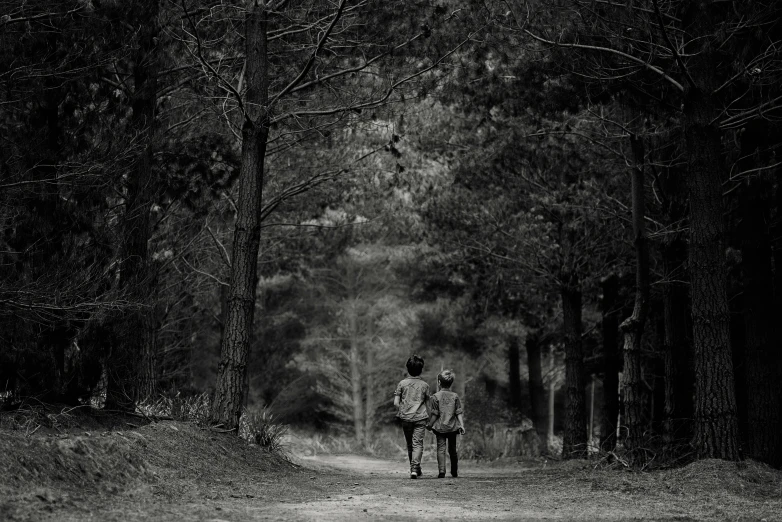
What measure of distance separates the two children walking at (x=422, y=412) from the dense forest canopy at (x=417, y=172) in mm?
2258

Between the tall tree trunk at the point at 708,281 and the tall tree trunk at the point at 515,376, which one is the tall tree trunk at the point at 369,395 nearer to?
the tall tree trunk at the point at 515,376

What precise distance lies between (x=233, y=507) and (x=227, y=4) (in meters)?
7.27

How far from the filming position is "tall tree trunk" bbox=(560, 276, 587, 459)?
16938 millimetres

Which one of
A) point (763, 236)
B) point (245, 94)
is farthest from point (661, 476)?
point (245, 94)

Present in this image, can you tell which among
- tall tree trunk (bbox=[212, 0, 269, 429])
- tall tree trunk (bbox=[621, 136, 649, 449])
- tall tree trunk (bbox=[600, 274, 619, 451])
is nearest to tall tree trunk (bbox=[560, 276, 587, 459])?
tall tree trunk (bbox=[600, 274, 619, 451])

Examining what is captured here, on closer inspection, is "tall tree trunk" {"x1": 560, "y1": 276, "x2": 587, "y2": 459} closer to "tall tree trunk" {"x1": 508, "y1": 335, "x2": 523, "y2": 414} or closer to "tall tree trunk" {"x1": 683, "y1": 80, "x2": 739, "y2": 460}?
"tall tree trunk" {"x1": 683, "y1": 80, "x2": 739, "y2": 460}

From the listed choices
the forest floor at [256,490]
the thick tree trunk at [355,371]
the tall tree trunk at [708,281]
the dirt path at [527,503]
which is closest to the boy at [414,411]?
the forest floor at [256,490]

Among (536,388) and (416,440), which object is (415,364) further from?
(536,388)

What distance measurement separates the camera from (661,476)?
911 cm

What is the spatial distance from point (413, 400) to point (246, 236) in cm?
319

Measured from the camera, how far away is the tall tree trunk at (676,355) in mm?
12591

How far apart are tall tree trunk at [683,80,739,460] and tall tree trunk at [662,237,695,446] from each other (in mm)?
2336

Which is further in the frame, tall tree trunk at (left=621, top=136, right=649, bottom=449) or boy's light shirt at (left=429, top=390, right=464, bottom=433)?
boy's light shirt at (left=429, top=390, right=464, bottom=433)

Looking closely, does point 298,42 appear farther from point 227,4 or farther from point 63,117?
point 63,117
